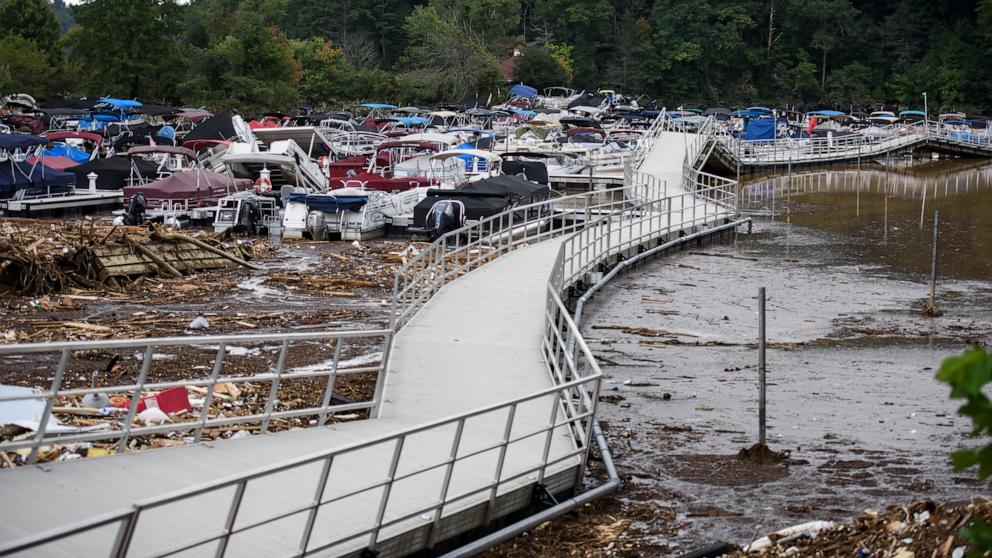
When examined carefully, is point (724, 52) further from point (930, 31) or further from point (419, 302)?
point (419, 302)

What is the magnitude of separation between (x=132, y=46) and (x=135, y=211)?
51.2 meters

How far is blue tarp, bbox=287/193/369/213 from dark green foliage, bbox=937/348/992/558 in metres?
34.8

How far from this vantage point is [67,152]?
54.2 metres

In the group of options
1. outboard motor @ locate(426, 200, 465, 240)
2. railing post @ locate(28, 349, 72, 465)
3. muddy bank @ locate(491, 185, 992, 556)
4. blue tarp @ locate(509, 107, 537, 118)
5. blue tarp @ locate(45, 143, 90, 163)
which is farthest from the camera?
blue tarp @ locate(509, 107, 537, 118)

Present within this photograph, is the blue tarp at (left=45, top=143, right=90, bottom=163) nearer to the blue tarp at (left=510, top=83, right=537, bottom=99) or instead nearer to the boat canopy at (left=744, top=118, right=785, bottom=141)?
the boat canopy at (left=744, top=118, right=785, bottom=141)

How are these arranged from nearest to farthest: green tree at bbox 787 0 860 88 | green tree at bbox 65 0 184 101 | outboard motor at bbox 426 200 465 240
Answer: outboard motor at bbox 426 200 465 240, green tree at bbox 65 0 184 101, green tree at bbox 787 0 860 88

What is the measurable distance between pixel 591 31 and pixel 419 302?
10651 cm

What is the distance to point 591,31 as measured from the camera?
124 metres

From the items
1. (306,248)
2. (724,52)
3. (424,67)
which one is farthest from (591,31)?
(306,248)

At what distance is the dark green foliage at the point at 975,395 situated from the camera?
4.61 m

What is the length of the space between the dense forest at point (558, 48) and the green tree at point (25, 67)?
0.46ft

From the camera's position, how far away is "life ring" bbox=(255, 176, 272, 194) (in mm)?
43969

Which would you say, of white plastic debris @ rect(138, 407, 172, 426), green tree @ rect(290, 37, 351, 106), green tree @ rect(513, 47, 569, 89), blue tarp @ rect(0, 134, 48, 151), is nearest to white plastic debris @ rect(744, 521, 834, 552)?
white plastic debris @ rect(138, 407, 172, 426)

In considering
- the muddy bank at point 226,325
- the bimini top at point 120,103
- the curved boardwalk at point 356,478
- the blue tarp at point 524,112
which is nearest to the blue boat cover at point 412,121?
the blue tarp at point 524,112
